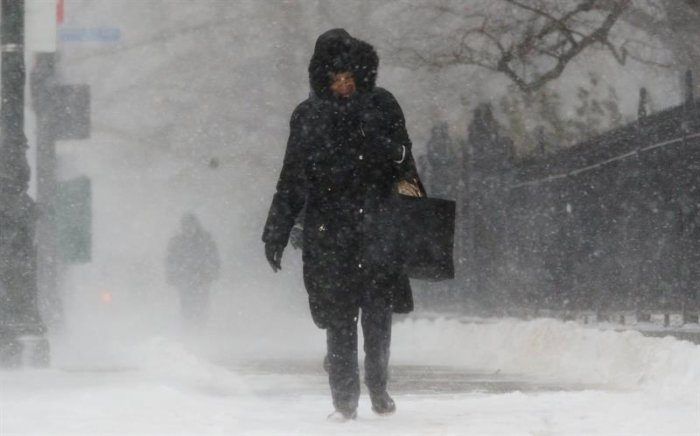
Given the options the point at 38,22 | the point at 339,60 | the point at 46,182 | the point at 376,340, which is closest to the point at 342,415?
the point at 376,340

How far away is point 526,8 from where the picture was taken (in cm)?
2031

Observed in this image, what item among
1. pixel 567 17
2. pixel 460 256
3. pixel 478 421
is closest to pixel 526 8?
pixel 567 17

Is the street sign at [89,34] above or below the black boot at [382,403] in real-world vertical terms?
above

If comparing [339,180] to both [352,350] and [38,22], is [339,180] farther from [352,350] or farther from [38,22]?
[38,22]

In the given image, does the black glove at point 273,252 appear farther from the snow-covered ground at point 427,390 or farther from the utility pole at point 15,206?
the utility pole at point 15,206

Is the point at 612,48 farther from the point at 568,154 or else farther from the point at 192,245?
the point at 192,245

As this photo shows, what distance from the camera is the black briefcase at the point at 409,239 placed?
8016 millimetres

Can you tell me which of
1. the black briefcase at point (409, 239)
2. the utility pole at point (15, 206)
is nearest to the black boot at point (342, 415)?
the black briefcase at point (409, 239)

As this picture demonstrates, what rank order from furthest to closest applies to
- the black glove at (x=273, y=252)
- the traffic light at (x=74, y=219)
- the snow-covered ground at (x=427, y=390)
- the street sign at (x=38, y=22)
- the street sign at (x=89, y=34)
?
the traffic light at (x=74, y=219), the street sign at (x=89, y=34), the street sign at (x=38, y=22), the black glove at (x=273, y=252), the snow-covered ground at (x=427, y=390)

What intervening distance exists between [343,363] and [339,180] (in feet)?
2.74

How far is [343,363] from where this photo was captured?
810 cm

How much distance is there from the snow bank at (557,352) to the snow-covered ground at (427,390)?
0.02 meters

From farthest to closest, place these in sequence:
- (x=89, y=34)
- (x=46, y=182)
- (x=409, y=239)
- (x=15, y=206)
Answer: (x=46, y=182) < (x=89, y=34) < (x=15, y=206) < (x=409, y=239)

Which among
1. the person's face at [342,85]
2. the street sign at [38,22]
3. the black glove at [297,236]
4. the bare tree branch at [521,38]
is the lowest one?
the black glove at [297,236]
